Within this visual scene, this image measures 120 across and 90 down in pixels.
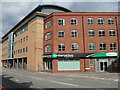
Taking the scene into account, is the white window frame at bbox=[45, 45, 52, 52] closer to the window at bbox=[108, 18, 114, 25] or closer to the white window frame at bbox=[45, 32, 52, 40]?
the white window frame at bbox=[45, 32, 52, 40]

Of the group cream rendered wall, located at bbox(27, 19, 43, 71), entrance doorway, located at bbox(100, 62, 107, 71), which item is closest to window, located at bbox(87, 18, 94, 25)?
entrance doorway, located at bbox(100, 62, 107, 71)

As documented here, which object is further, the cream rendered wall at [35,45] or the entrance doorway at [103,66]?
the cream rendered wall at [35,45]

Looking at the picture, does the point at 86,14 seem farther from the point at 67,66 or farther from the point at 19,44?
the point at 19,44

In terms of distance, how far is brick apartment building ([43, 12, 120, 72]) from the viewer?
1181 inches

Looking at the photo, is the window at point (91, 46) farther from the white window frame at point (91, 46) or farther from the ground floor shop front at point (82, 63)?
Answer: the ground floor shop front at point (82, 63)

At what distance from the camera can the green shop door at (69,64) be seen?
3010 centimetres

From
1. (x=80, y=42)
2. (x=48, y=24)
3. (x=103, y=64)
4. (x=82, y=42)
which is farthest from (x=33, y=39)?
(x=103, y=64)

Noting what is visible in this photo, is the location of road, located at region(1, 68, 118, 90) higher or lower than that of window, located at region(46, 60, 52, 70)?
lower

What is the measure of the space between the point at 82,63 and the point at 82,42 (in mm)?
4480

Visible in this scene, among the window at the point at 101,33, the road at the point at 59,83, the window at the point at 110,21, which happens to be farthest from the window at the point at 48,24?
the road at the point at 59,83

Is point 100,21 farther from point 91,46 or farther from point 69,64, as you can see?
point 69,64

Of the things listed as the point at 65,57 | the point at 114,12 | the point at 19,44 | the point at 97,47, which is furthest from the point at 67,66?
the point at 19,44

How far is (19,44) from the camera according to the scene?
48406mm

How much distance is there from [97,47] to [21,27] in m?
27.3
